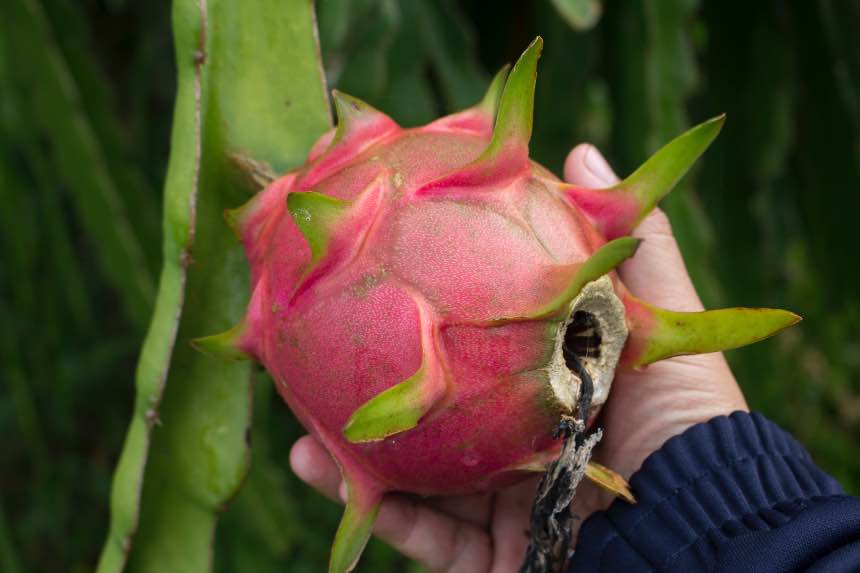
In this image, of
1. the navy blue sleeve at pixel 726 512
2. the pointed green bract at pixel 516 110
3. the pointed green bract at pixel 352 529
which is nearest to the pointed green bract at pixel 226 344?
the pointed green bract at pixel 352 529

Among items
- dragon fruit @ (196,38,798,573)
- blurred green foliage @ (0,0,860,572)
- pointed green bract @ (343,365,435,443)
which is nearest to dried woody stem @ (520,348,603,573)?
dragon fruit @ (196,38,798,573)

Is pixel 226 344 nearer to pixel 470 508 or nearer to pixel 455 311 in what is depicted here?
pixel 455 311

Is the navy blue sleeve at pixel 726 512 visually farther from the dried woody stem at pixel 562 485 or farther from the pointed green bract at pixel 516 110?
the pointed green bract at pixel 516 110

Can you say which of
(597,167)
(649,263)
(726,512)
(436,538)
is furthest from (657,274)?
(436,538)

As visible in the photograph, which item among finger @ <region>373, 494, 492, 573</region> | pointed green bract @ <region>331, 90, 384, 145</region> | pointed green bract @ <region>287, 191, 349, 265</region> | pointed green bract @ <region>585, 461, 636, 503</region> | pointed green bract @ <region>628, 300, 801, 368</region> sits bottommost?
finger @ <region>373, 494, 492, 573</region>

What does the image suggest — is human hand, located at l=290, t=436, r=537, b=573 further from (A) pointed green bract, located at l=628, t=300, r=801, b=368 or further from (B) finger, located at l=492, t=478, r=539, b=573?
(A) pointed green bract, located at l=628, t=300, r=801, b=368

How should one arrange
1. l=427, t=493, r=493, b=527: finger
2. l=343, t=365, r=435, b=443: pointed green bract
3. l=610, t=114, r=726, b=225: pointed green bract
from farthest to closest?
l=427, t=493, r=493, b=527: finger
l=610, t=114, r=726, b=225: pointed green bract
l=343, t=365, r=435, b=443: pointed green bract
